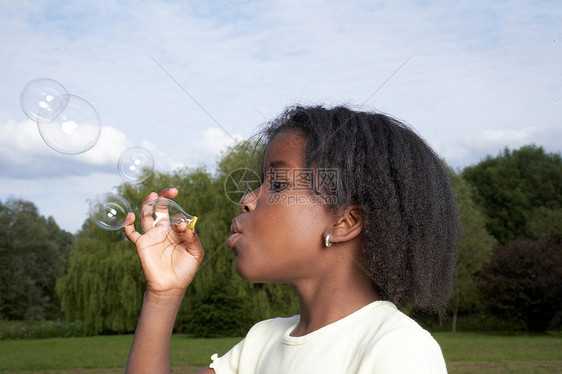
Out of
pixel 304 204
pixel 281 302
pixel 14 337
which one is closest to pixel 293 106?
pixel 304 204

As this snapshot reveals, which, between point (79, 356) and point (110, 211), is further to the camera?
point (79, 356)

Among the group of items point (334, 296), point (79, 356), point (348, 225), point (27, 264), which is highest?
point (348, 225)

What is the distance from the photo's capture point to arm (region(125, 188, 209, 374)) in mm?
1938

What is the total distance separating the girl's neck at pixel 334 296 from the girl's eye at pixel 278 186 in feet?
0.95

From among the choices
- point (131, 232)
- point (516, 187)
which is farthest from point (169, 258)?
point (516, 187)

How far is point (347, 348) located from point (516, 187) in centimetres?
3511

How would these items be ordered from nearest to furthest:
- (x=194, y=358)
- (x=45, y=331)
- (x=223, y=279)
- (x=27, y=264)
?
1. (x=194, y=358)
2. (x=223, y=279)
3. (x=45, y=331)
4. (x=27, y=264)

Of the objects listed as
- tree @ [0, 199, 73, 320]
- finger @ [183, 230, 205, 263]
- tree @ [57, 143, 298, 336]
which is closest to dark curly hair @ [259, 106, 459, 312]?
finger @ [183, 230, 205, 263]

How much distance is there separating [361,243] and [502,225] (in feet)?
110

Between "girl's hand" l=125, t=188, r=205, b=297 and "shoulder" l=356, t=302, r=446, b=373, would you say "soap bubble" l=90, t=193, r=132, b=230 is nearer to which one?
"girl's hand" l=125, t=188, r=205, b=297

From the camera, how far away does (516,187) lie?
112 feet

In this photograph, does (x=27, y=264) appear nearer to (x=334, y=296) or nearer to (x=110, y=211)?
(x=110, y=211)

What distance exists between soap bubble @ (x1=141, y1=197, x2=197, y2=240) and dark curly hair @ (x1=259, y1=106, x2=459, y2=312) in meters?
0.58

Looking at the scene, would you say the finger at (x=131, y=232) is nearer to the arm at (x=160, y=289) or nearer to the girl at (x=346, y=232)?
the arm at (x=160, y=289)
